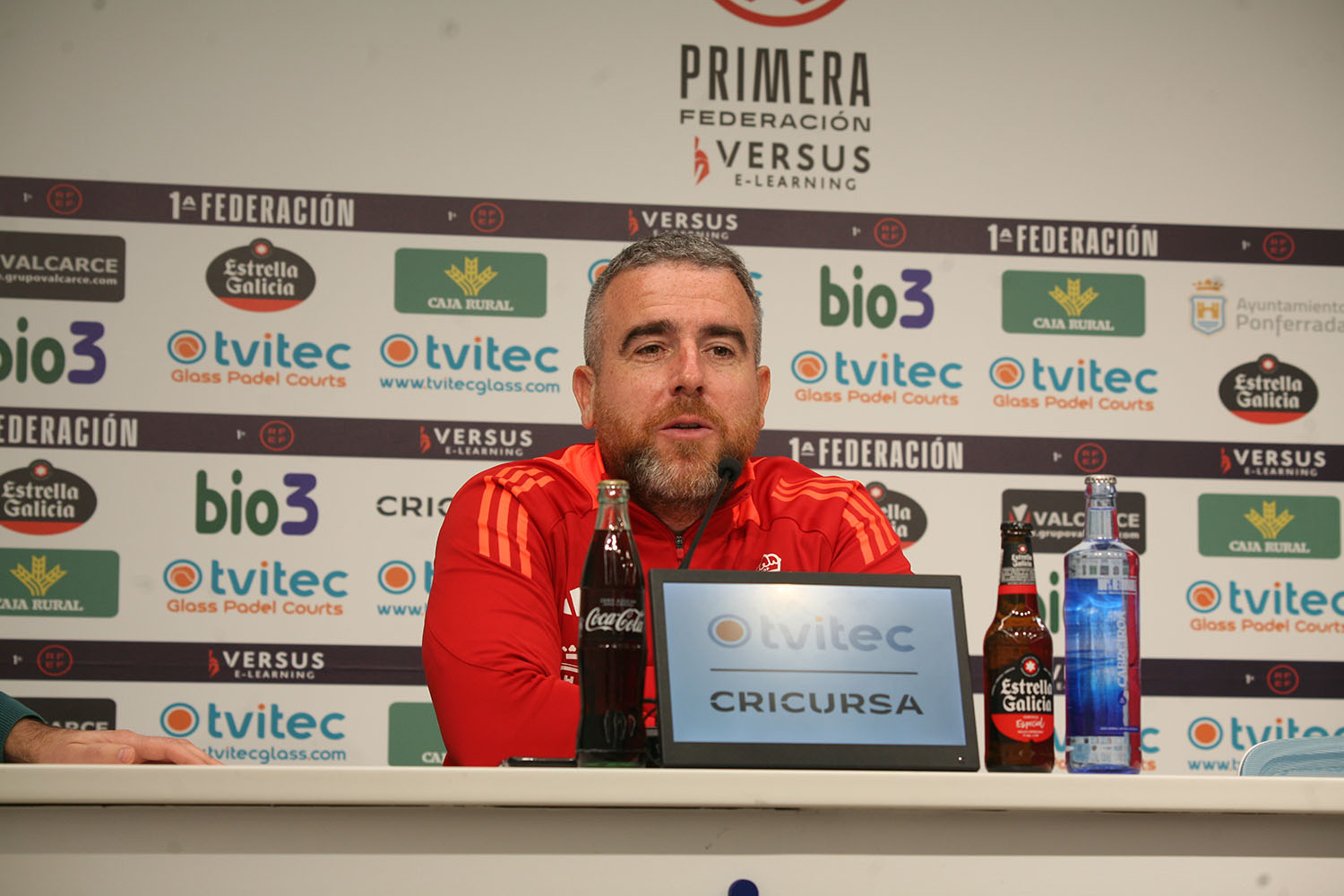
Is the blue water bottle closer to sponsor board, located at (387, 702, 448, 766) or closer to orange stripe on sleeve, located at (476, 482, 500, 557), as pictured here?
orange stripe on sleeve, located at (476, 482, 500, 557)

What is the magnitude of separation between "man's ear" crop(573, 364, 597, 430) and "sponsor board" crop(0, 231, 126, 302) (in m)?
1.38

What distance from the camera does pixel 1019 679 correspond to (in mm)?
933

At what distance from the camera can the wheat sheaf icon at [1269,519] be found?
8.90 ft

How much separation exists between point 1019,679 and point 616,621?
33 centimetres

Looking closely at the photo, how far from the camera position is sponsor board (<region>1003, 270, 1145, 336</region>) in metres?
2.73

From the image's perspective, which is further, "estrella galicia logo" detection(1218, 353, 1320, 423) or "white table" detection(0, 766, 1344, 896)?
"estrella galicia logo" detection(1218, 353, 1320, 423)

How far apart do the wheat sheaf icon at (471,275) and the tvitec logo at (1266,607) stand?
1761 millimetres

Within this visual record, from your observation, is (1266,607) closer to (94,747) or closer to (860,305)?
(860,305)

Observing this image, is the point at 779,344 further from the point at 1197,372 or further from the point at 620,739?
the point at 620,739

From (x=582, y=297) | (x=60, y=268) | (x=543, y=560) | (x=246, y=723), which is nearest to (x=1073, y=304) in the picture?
(x=582, y=297)

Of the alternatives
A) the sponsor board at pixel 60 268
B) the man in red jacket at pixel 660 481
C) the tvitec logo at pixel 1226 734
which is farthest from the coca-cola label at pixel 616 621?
the tvitec logo at pixel 1226 734

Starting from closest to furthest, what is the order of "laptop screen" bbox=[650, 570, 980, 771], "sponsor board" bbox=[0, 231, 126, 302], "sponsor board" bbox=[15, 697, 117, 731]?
"laptop screen" bbox=[650, 570, 980, 771]
"sponsor board" bbox=[15, 697, 117, 731]
"sponsor board" bbox=[0, 231, 126, 302]

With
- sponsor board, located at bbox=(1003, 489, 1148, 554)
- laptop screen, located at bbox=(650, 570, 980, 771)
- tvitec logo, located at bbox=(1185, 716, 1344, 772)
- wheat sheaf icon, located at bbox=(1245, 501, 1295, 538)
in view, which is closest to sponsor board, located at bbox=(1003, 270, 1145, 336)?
sponsor board, located at bbox=(1003, 489, 1148, 554)

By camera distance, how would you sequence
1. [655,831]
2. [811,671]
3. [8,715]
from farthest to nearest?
[8,715] → [811,671] → [655,831]
